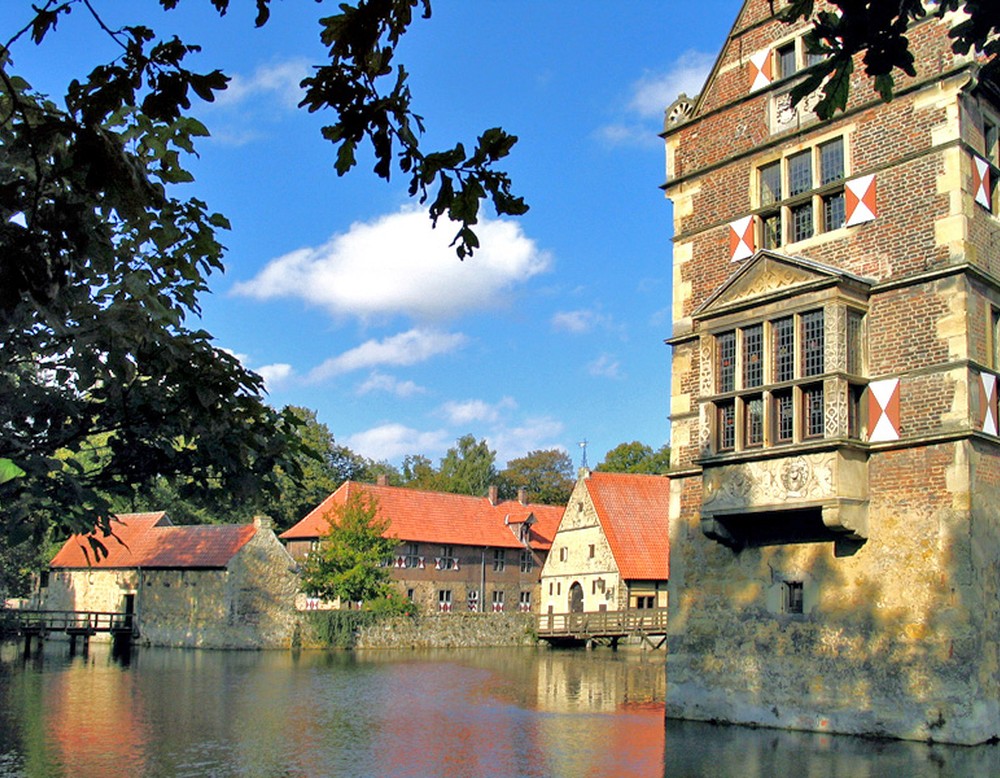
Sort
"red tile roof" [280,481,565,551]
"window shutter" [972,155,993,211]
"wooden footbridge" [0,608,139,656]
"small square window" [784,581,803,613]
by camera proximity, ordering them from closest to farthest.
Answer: "window shutter" [972,155,993,211] → "small square window" [784,581,803,613] → "wooden footbridge" [0,608,139,656] → "red tile roof" [280,481,565,551]

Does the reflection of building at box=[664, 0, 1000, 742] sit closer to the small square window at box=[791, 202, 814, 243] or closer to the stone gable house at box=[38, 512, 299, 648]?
the small square window at box=[791, 202, 814, 243]

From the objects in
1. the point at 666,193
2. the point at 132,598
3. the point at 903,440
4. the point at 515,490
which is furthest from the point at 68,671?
the point at 515,490

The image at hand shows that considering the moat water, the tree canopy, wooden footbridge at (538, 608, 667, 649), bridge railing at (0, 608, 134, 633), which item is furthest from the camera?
wooden footbridge at (538, 608, 667, 649)

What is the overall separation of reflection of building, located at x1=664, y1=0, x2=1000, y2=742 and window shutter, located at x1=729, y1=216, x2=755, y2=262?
3 centimetres

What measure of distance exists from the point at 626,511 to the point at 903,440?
33028mm

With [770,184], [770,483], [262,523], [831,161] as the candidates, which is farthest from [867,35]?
[262,523]

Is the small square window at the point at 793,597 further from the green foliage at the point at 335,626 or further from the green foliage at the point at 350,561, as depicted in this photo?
the green foliage at the point at 350,561

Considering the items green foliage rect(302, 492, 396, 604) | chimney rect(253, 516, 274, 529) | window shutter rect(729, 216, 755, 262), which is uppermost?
window shutter rect(729, 216, 755, 262)

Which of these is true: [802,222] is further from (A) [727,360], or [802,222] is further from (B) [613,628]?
(B) [613,628]

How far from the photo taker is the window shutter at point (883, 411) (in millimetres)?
14836

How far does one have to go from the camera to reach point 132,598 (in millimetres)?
45156

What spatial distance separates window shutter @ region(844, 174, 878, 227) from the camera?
1575cm

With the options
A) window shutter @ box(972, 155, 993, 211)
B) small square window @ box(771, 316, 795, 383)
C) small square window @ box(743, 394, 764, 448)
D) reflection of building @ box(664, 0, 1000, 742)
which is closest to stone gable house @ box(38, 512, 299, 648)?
reflection of building @ box(664, 0, 1000, 742)

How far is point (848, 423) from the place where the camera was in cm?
1498
